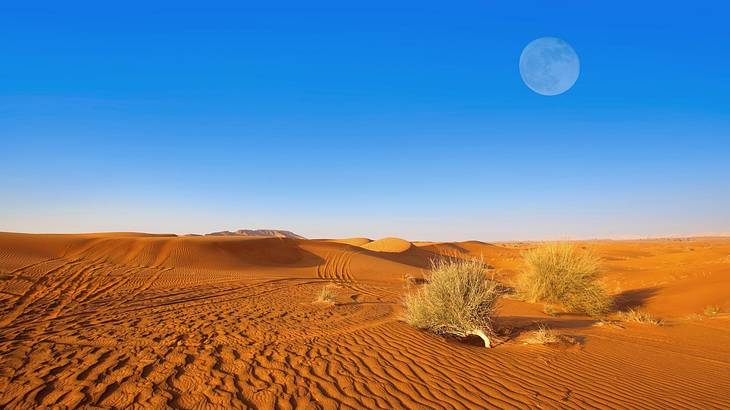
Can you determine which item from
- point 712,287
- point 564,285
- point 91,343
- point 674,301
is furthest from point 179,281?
point 712,287

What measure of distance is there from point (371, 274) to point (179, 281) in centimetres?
977

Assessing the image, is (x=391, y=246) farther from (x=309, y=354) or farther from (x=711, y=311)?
(x=309, y=354)

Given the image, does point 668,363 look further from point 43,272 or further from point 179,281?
point 43,272

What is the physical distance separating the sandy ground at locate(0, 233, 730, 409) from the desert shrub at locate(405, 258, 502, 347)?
1.09ft

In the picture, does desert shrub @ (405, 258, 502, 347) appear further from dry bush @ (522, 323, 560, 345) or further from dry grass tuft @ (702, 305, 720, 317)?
dry grass tuft @ (702, 305, 720, 317)

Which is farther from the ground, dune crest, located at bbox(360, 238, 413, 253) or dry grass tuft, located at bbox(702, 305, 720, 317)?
dune crest, located at bbox(360, 238, 413, 253)

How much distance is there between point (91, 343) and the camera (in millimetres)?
5547

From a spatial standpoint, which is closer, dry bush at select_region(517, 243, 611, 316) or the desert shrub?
the desert shrub

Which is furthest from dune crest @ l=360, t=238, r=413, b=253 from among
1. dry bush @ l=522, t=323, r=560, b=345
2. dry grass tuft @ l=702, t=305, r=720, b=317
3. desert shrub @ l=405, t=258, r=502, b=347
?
dry bush @ l=522, t=323, r=560, b=345

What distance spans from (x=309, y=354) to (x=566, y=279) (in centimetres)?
918

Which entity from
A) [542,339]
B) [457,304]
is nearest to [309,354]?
[457,304]

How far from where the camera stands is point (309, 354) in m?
5.27

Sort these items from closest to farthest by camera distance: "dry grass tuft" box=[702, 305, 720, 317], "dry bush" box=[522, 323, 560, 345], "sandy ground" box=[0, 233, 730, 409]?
"sandy ground" box=[0, 233, 730, 409]
"dry bush" box=[522, 323, 560, 345]
"dry grass tuft" box=[702, 305, 720, 317]

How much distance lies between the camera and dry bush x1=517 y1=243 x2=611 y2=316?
10.9 meters
